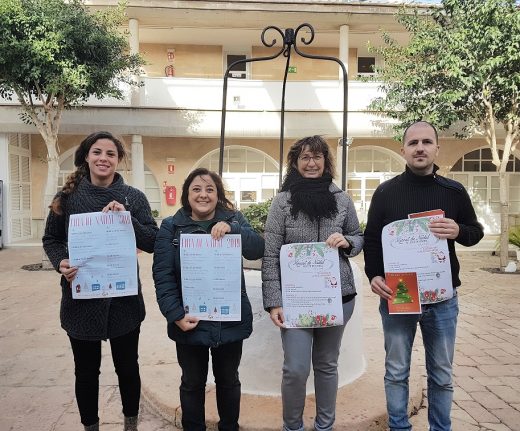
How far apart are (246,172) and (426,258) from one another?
519 inches

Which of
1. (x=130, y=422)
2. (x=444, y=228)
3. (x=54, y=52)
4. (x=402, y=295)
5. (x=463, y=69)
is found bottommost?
(x=130, y=422)

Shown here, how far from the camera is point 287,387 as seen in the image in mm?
2461

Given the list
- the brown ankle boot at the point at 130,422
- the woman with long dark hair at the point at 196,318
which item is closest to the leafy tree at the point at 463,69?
the woman with long dark hair at the point at 196,318

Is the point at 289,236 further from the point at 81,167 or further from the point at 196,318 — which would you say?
the point at 81,167

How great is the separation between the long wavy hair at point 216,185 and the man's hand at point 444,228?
109 centimetres

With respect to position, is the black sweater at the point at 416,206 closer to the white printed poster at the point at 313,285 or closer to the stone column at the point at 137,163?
the white printed poster at the point at 313,285

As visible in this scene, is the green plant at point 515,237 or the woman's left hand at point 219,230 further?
the green plant at point 515,237

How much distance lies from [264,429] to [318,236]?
4.42 feet

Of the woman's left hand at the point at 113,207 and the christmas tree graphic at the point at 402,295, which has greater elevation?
the woman's left hand at the point at 113,207

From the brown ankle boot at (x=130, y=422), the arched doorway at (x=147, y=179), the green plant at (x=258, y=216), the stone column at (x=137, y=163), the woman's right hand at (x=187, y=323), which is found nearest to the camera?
the woman's right hand at (x=187, y=323)

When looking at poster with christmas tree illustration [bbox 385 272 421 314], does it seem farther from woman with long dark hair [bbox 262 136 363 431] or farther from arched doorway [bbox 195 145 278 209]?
arched doorway [bbox 195 145 278 209]

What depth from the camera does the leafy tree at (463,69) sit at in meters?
8.38

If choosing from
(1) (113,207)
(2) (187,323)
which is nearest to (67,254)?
(1) (113,207)

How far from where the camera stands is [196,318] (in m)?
2.31
